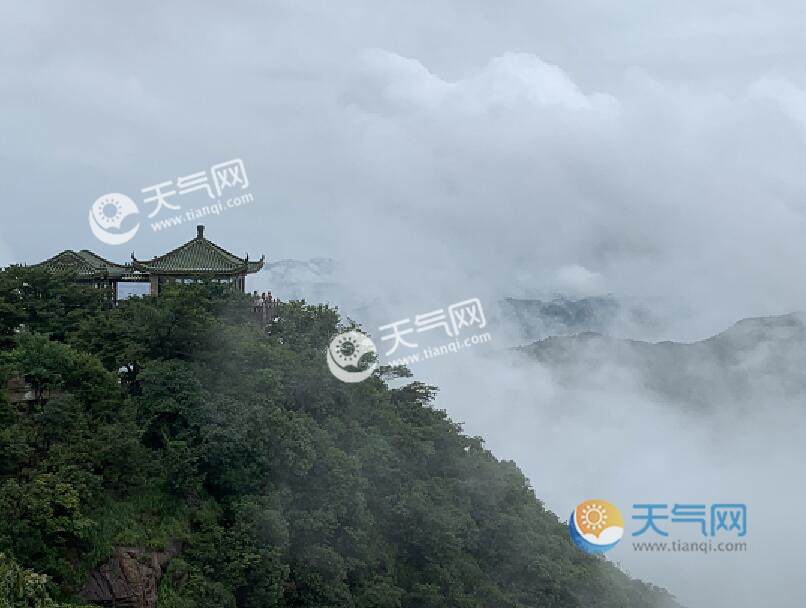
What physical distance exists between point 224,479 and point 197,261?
12.3 metres

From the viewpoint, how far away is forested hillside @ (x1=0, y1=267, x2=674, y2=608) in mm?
17531

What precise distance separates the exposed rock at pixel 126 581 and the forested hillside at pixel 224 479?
4 centimetres

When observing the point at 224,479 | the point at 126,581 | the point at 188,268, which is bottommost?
the point at 126,581

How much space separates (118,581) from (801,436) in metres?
140

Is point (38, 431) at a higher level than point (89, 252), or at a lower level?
lower

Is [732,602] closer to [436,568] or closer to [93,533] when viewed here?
[436,568]

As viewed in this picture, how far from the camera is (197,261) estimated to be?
30.8 m

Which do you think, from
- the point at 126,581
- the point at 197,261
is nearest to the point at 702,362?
the point at 197,261

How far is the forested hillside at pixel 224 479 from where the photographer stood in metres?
17.5

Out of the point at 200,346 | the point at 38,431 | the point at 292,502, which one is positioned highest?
the point at 200,346

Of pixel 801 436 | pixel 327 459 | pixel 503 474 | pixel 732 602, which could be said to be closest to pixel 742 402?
pixel 801 436

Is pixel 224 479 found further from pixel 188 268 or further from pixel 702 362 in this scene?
pixel 702 362

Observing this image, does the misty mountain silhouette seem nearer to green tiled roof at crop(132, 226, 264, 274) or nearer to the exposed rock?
green tiled roof at crop(132, 226, 264, 274)

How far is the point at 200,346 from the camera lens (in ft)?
74.9
